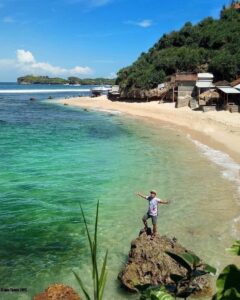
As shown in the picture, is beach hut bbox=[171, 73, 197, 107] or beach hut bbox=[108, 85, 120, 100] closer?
beach hut bbox=[171, 73, 197, 107]

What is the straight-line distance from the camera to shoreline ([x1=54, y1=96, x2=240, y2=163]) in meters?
29.4

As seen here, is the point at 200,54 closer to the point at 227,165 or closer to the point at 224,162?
the point at 224,162

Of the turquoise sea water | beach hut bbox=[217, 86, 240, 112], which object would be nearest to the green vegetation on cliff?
beach hut bbox=[217, 86, 240, 112]

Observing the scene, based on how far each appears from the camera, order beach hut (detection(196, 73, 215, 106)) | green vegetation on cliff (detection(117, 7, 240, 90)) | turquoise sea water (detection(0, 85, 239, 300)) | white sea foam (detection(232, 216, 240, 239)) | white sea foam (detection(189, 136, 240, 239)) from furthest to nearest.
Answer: green vegetation on cliff (detection(117, 7, 240, 90)), beach hut (detection(196, 73, 215, 106)), white sea foam (detection(189, 136, 240, 239)), white sea foam (detection(232, 216, 240, 239)), turquoise sea water (detection(0, 85, 239, 300))

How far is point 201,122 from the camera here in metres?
40.5

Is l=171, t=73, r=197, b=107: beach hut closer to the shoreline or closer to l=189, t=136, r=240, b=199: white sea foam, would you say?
the shoreline

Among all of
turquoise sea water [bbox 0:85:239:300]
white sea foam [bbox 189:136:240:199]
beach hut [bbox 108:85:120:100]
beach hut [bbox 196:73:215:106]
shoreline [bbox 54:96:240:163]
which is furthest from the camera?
beach hut [bbox 108:85:120:100]

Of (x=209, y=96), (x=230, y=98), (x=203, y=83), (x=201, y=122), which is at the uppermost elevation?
(x=203, y=83)

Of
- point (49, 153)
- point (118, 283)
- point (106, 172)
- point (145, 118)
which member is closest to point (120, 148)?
point (49, 153)

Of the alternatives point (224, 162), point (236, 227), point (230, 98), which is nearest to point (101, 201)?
point (236, 227)

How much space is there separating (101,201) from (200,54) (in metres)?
56.6

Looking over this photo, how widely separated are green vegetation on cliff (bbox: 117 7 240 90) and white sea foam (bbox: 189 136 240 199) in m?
31.8

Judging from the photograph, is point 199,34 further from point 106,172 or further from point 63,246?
point 63,246

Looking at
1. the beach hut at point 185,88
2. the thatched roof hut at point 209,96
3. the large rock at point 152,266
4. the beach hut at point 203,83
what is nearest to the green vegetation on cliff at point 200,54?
the beach hut at point 203,83
